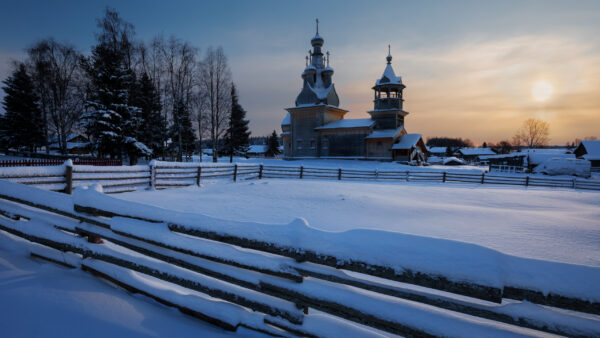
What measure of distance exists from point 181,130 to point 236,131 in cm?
1202

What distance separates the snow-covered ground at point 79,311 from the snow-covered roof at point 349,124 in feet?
110

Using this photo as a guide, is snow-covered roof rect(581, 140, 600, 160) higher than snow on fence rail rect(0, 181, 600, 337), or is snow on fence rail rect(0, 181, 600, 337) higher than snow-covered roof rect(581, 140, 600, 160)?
snow-covered roof rect(581, 140, 600, 160)

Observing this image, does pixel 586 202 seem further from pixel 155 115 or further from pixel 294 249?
pixel 155 115

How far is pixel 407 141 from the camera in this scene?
112 ft

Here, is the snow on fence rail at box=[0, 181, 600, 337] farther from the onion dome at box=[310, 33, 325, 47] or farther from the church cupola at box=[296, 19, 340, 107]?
the onion dome at box=[310, 33, 325, 47]

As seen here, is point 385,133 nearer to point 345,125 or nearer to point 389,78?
point 345,125

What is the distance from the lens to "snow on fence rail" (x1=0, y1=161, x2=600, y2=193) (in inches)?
316

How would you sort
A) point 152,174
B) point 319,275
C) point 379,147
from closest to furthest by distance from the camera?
point 319,275 < point 152,174 < point 379,147

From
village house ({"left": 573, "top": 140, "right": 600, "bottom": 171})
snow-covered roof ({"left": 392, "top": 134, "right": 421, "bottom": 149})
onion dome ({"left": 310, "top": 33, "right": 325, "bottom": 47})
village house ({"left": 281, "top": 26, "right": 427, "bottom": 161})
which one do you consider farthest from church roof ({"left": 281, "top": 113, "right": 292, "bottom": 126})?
village house ({"left": 573, "top": 140, "right": 600, "bottom": 171})

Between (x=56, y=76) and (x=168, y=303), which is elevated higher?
(x=56, y=76)

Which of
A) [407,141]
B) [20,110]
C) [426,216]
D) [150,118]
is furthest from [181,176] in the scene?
[20,110]

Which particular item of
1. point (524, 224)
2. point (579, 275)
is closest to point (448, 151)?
point (524, 224)

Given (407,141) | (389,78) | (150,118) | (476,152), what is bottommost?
(476,152)

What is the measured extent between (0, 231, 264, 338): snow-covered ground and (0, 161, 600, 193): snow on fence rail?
19.5ft
